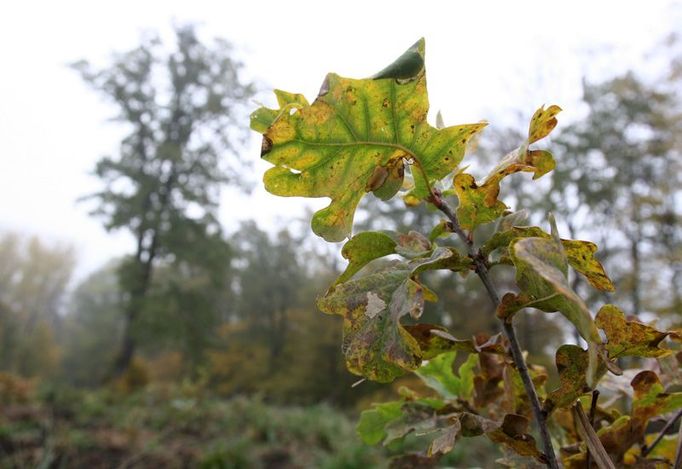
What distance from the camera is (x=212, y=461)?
3926mm

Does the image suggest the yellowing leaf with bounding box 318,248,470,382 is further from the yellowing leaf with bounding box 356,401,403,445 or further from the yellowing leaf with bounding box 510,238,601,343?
the yellowing leaf with bounding box 356,401,403,445

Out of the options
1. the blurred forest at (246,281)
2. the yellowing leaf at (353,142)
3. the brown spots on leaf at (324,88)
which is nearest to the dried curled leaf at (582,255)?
the yellowing leaf at (353,142)

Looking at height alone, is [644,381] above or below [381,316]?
below

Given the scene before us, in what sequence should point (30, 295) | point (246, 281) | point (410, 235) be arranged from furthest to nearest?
point (30, 295) < point (246, 281) < point (410, 235)

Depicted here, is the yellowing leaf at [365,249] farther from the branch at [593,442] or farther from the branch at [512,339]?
the branch at [593,442]

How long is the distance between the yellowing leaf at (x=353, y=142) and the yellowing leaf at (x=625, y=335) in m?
0.23

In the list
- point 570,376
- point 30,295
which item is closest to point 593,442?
point 570,376

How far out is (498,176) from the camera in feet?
1.65

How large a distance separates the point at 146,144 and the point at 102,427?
917cm

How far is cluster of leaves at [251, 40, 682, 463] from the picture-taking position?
0.44 meters

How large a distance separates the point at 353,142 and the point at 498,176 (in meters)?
0.17

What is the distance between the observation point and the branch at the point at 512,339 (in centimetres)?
46

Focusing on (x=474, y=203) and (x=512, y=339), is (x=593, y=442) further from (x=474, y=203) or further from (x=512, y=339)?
(x=474, y=203)

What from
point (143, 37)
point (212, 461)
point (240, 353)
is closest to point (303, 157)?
point (212, 461)
